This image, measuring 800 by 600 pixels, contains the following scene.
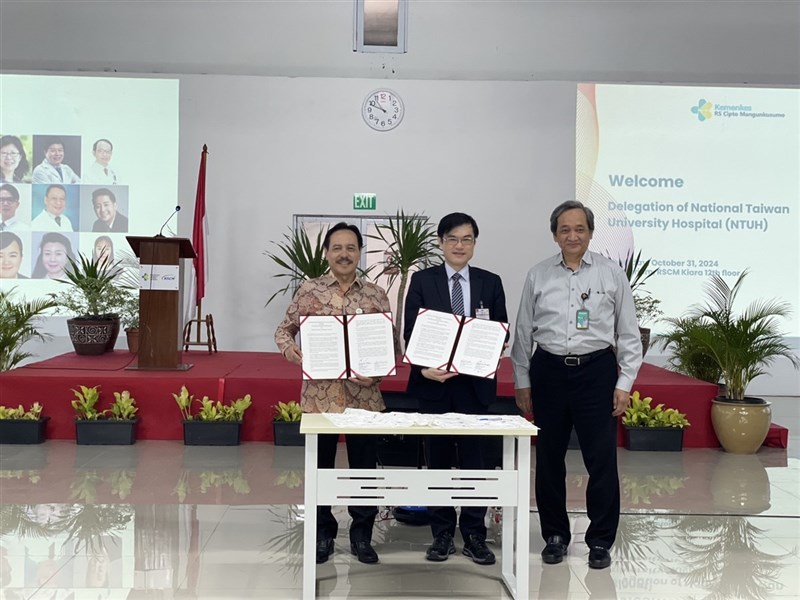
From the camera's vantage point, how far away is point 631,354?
10.7ft

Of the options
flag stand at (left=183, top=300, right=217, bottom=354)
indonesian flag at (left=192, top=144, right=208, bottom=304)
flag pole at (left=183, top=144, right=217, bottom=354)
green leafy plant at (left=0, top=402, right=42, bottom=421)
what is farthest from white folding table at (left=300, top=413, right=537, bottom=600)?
indonesian flag at (left=192, top=144, right=208, bottom=304)

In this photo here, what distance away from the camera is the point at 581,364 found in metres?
3.21

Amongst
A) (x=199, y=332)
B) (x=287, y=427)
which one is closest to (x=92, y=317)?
(x=199, y=332)

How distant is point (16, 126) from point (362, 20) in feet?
16.8

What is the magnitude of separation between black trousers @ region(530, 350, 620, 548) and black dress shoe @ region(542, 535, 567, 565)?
37mm

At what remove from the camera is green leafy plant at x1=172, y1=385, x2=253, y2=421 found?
5496 mm

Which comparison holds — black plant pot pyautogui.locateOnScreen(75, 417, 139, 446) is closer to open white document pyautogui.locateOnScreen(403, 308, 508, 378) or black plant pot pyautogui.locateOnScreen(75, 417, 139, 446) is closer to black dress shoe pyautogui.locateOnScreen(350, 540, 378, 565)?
black dress shoe pyautogui.locateOnScreen(350, 540, 378, 565)

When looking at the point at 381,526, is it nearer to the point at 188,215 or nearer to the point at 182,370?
the point at 182,370

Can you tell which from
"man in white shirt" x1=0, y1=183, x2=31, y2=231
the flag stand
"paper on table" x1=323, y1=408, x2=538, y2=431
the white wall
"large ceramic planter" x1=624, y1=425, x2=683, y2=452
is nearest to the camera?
"paper on table" x1=323, y1=408, x2=538, y2=431

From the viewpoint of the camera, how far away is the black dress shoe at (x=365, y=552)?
328cm

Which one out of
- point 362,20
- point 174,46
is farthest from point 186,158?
point 362,20

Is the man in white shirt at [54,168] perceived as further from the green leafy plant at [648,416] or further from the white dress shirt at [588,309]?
Result: the white dress shirt at [588,309]

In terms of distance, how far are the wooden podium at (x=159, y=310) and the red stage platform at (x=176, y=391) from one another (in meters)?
0.14

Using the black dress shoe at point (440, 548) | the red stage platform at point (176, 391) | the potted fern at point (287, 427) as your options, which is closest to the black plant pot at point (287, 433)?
the potted fern at point (287, 427)
